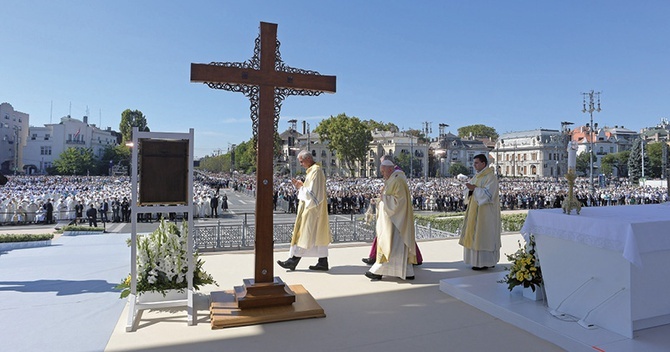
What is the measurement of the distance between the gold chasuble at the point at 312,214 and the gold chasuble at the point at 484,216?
7.98 feet

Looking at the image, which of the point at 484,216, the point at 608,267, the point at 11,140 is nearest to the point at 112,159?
the point at 11,140

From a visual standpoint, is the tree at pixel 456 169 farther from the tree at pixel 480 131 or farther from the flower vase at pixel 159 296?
the flower vase at pixel 159 296

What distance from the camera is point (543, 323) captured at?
4.06m

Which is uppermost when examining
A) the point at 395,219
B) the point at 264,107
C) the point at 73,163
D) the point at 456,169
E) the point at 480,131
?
the point at 480,131

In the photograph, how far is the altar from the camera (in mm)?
3689

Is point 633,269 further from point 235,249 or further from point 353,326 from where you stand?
point 235,249

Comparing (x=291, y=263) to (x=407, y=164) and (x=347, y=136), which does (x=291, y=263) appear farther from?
(x=407, y=164)

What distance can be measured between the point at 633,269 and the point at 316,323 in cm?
309

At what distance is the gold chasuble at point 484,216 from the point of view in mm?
6625

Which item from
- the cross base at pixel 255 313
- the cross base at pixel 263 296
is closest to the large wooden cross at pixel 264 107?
the cross base at pixel 263 296

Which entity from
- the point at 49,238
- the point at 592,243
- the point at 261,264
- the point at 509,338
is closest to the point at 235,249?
the point at 261,264

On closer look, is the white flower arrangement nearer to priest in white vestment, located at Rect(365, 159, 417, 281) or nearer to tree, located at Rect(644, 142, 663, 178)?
priest in white vestment, located at Rect(365, 159, 417, 281)

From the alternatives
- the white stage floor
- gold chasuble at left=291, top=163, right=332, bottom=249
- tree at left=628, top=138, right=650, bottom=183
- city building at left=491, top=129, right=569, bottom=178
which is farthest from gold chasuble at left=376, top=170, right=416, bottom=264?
city building at left=491, top=129, right=569, bottom=178

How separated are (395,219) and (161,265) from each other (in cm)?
324
